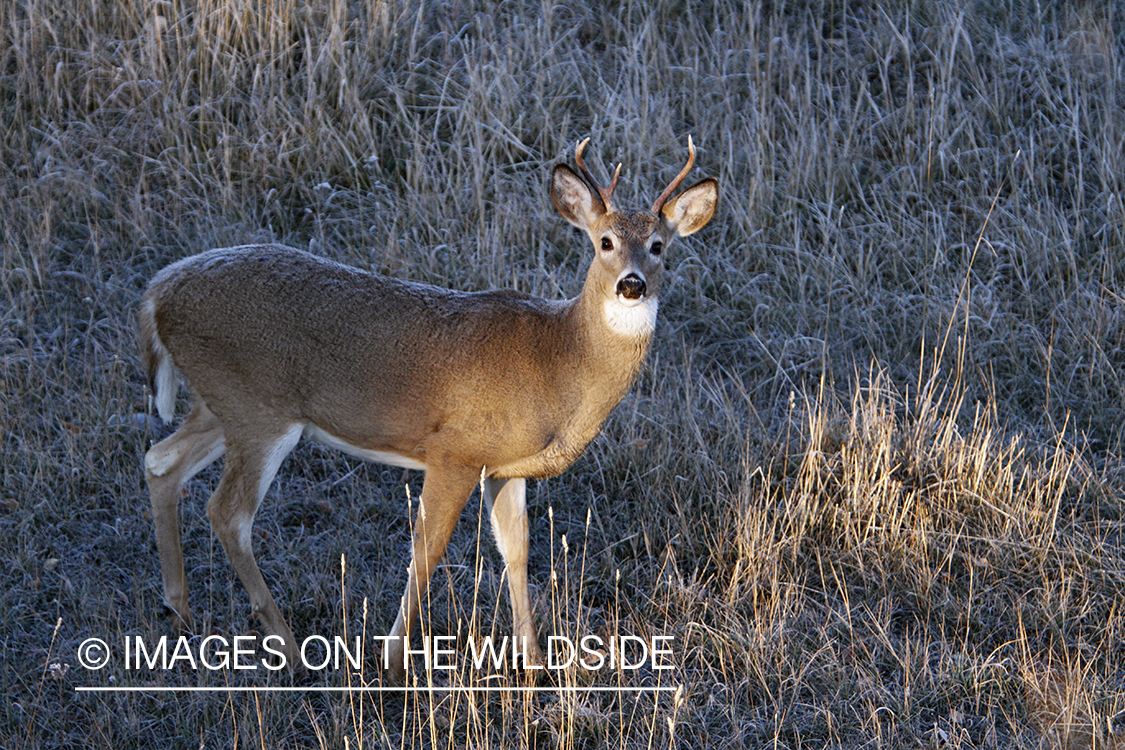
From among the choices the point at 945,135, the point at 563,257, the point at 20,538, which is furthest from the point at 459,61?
the point at 20,538

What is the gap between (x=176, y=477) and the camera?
15.8 ft

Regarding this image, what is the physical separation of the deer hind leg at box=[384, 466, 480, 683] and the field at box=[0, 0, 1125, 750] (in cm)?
15

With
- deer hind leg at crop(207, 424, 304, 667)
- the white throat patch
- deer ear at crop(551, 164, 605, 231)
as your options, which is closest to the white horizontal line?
deer hind leg at crop(207, 424, 304, 667)

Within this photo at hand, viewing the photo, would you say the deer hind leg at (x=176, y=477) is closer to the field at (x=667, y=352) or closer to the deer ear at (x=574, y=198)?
the field at (x=667, y=352)

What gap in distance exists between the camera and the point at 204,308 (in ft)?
14.9

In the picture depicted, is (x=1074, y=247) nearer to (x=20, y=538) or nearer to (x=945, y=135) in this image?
(x=945, y=135)

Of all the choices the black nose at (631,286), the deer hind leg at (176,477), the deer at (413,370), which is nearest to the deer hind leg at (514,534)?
the deer at (413,370)

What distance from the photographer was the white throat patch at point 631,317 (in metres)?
4.25

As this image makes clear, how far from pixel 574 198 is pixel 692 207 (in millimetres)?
441

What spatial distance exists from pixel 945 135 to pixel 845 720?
4412 millimetres

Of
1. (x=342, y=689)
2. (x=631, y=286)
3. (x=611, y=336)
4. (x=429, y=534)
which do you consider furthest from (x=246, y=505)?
(x=631, y=286)

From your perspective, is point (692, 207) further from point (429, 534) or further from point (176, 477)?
point (176, 477)

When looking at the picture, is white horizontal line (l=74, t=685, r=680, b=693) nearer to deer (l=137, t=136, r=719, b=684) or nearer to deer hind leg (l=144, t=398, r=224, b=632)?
deer (l=137, t=136, r=719, b=684)

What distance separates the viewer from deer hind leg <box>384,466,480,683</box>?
4.35 m
